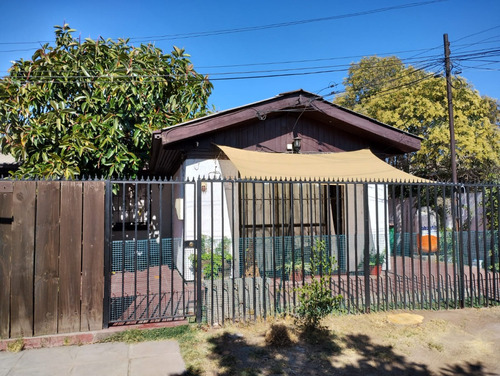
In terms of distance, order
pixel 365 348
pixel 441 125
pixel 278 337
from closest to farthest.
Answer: pixel 365 348
pixel 278 337
pixel 441 125

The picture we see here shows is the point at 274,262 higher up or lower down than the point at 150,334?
higher up

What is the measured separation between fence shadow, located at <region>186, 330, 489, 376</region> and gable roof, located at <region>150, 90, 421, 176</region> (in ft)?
14.6

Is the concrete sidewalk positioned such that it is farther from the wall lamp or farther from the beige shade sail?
the wall lamp

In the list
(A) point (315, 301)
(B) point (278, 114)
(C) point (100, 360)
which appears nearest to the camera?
(C) point (100, 360)

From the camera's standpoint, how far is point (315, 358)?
157 inches

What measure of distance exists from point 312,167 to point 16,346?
230 inches

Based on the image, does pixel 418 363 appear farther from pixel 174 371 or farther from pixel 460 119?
pixel 460 119

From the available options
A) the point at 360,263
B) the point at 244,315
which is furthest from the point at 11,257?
the point at 360,263

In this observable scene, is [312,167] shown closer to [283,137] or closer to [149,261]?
[283,137]

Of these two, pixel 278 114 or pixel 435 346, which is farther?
pixel 278 114

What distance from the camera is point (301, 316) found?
507 cm

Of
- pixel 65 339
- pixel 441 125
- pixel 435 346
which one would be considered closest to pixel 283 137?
pixel 435 346

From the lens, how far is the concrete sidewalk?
3.63 m

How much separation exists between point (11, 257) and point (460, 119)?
1616cm
